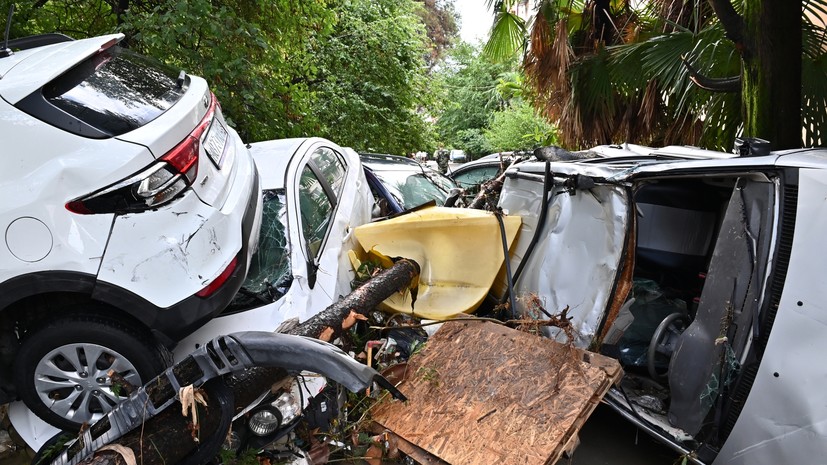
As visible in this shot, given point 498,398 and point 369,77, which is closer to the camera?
point 498,398

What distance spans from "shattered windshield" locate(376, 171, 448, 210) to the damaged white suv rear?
247 centimetres

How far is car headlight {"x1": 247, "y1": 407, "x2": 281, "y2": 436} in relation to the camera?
8.23ft

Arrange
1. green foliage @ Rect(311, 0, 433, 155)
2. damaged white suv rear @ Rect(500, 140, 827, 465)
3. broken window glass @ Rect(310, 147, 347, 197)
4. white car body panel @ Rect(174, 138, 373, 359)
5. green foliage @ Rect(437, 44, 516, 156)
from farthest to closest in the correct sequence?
green foliage @ Rect(437, 44, 516, 156)
green foliage @ Rect(311, 0, 433, 155)
broken window glass @ Rect(310, 147, 347, 197)
white car body panel @ Rect(174, 138, 373, 359)
damaged white suv rear @ Rect(500, 140, 827, 465)

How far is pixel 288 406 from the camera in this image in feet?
8.50

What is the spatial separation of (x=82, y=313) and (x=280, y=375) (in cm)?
104

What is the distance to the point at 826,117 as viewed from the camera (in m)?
3.88

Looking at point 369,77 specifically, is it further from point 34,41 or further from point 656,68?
point 34,41

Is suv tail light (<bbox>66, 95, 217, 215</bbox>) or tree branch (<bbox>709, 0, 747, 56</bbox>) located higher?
tree branch (<bbox>709, 0, 747, 56</bbox>)

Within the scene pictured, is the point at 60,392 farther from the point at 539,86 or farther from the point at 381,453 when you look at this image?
the point at 539,86

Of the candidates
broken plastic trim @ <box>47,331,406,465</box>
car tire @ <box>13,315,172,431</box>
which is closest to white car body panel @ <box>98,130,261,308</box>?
car tire @ <box>13,315,172,431</box>

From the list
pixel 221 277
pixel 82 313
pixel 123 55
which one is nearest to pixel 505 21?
pixel 123 55

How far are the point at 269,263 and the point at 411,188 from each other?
3.56 metres

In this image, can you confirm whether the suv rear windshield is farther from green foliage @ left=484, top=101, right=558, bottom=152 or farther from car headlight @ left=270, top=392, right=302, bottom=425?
green foliage @ left=484, top=101, right=558, bottom=152

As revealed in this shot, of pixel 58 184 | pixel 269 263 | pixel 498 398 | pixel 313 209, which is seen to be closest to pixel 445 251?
pixel 313 209
